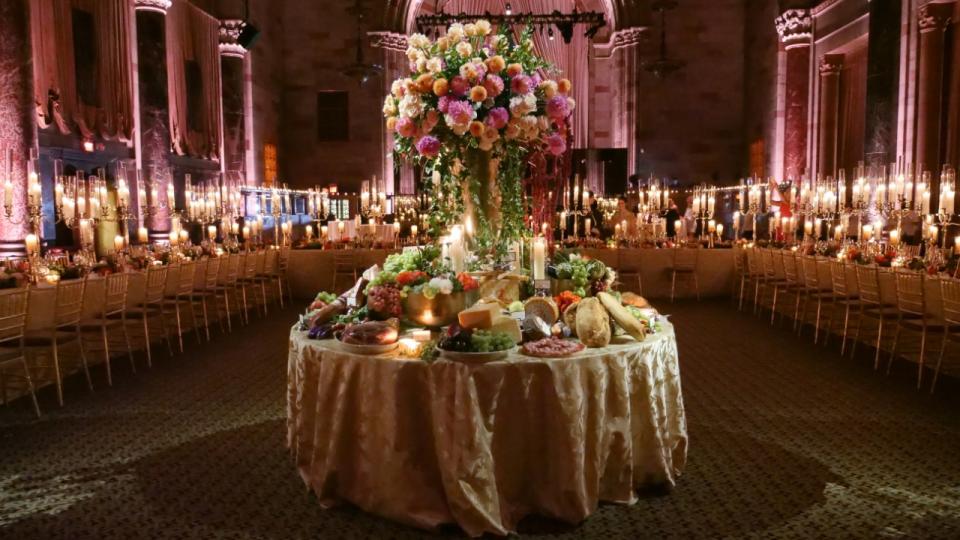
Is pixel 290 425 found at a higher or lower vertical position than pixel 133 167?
lower

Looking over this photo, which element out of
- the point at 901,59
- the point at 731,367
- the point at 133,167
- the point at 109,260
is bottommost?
the point at 731,367

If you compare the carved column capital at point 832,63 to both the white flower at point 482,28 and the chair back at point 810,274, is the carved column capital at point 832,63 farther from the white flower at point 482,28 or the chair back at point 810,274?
the white flower at point 482,28

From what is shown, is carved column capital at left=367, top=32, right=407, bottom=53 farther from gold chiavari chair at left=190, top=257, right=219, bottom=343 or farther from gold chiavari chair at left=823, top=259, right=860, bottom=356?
gold chiavari chair at left=823, top=259, right=860, bottom=356

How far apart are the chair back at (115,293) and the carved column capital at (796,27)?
1428cm

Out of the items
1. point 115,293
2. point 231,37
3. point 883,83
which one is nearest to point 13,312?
point 115,293

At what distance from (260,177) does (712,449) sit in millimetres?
16250

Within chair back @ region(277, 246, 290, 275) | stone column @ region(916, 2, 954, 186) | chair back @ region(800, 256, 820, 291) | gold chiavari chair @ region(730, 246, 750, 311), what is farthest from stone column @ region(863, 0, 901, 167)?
chair back @ region(277, 246, 290, 275)

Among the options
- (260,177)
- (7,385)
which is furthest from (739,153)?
(7,385)

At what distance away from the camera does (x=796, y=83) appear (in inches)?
627

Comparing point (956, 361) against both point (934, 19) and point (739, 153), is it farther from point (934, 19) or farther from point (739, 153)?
point (739, 153)

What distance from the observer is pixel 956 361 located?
666 cm

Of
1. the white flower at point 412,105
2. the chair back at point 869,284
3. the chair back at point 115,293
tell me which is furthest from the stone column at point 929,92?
the chair back at point 115,293

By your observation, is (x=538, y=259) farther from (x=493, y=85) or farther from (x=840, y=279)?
(x=840, y=279)

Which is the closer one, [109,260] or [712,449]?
[712,449]
